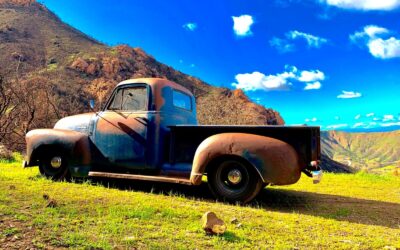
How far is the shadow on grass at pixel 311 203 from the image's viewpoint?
4914mm

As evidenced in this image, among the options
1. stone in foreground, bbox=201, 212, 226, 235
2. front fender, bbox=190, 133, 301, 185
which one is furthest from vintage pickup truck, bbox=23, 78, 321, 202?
stone in foreground, bbox=201, 212, 226, 235

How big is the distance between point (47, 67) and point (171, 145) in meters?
40.4

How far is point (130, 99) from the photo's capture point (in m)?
6.65

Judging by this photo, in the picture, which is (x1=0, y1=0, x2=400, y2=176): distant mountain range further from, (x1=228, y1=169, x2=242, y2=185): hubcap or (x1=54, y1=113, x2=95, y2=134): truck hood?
(x1=228, y1=169, x2=242, y2=185): hubcap

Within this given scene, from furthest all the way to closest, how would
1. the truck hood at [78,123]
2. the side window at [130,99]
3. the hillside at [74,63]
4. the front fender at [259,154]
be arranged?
the hillside at [74,63] → the truck hood at [78,123] → the side window at [130,99] → the front fender at [259,154]

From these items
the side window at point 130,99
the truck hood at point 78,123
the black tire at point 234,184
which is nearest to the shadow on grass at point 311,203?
the black tire at point 234,184

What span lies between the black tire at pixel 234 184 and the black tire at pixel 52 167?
304 cm

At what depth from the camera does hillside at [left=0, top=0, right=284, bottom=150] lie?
36000mm

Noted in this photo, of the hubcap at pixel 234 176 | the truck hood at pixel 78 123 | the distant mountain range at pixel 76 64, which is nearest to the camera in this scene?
the hubcap at pixel 234 176

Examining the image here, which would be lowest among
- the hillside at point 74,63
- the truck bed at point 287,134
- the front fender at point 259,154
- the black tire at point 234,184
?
the black tire at point 234,184

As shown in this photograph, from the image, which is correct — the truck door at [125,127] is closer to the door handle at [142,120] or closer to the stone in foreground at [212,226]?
the door handle at [142,120]

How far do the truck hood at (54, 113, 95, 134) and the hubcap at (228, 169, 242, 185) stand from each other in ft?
10.2

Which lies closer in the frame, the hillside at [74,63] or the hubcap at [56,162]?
the hubcap at [56,162]

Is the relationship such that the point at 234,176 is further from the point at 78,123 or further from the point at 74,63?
the point at 74,63
